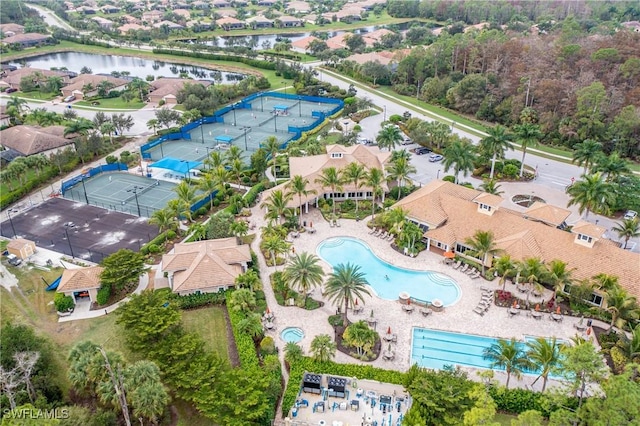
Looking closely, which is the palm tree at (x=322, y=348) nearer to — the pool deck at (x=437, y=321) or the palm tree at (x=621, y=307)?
the pool deck at (x=437, y=321)

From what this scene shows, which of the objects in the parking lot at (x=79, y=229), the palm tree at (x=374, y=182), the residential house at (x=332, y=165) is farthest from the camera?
the residential house at (x=332, y=165)

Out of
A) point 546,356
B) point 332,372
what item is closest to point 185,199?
point 332,372

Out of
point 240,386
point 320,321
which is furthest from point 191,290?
point 240,386

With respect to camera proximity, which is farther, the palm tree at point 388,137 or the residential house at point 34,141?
the residential house at point 34,141

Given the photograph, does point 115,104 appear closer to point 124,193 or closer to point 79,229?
point 124,193

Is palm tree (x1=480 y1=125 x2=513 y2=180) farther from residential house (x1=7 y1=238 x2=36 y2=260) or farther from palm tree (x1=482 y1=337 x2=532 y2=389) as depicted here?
residential house (x1=7 y1=238 x2=36 y2=260)

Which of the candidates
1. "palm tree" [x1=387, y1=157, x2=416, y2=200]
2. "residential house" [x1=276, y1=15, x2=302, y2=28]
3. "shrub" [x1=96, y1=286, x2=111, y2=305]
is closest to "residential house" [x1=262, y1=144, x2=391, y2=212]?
Answer: "palm tree" [x1=387, y1=157, x2=416, y2=200]

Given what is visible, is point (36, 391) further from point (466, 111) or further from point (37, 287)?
point (466, 111)

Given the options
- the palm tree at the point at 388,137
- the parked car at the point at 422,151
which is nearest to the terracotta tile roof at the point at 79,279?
the palm tree at the point at 388,137
